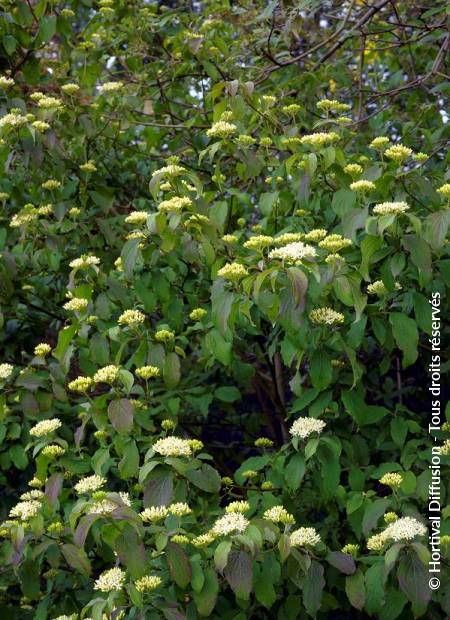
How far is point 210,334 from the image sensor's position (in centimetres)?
266

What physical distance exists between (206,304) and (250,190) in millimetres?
1017

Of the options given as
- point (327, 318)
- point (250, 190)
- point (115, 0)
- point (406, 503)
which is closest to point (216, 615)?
point (406, 503)

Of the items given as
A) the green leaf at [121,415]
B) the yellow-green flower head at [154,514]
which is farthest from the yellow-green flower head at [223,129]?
the yellow-green flower head at [154,514]

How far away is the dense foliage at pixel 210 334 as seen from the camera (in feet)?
7.16

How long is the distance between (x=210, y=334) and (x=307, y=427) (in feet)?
1.36

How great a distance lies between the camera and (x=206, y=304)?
3193mm

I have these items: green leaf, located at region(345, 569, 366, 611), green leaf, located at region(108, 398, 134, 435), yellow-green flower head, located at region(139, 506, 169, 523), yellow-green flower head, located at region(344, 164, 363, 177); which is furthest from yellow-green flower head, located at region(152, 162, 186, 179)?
green leaf, located at region(345, 569, 366, 611)

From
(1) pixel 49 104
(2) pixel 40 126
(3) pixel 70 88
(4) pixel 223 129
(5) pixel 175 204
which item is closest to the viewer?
(5) pixel 175 204

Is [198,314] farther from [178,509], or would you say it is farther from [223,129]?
[178,509]

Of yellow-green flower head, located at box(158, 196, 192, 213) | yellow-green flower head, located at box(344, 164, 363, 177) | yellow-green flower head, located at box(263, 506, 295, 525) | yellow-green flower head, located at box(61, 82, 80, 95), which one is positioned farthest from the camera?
yellow-green flower head, located at box(61, 82, 80, 95)

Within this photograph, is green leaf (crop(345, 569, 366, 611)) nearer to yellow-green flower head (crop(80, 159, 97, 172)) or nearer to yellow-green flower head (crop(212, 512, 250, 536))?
yellow-green flower head (crop(212, 512, 250, 536))

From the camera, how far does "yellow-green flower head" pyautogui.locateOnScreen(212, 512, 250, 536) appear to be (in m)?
2.05

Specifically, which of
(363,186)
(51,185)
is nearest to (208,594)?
(363,186)

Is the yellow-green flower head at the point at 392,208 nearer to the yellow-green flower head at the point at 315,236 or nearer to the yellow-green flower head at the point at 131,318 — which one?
the yellow-green flower head at the point at 315,236
